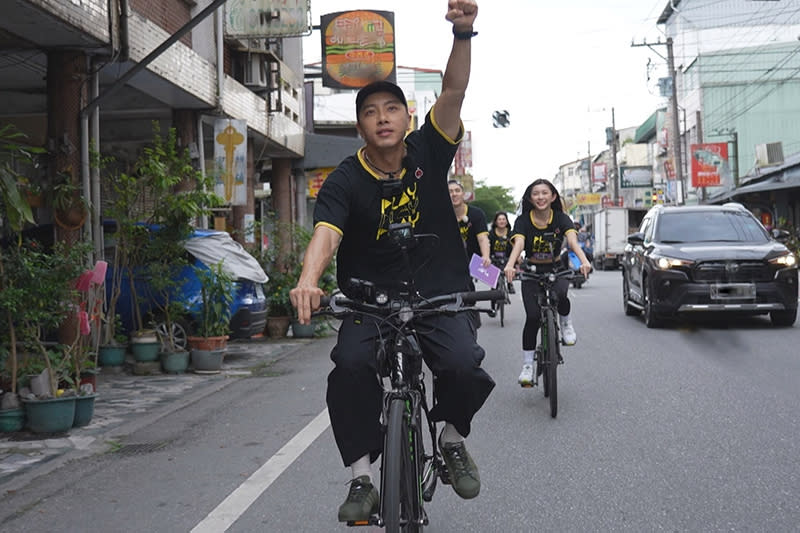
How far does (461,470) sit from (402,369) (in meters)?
0.60

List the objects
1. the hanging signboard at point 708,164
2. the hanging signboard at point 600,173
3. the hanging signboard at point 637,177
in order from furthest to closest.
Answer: the hanging signboard at point 600,173
the hanging signboard at point 637,177
the hanging signboard at point 708,164

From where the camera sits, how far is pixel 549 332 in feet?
24.5

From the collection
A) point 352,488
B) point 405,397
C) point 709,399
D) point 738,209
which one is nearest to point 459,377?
point 405,397

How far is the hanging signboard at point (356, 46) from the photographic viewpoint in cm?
2225

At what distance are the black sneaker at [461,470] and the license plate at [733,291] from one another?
32.8 ft

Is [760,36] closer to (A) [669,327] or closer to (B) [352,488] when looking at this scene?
(A) [669,327]

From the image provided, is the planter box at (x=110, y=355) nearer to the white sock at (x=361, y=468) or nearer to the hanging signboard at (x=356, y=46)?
the white sock at (x=361, y=468)

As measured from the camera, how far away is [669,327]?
1416cm

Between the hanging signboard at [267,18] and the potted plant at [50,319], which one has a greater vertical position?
the hanging signboard at [267,18]

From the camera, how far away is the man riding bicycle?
3.71 metres

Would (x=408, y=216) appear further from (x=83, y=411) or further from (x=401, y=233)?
(x=83, y=411)

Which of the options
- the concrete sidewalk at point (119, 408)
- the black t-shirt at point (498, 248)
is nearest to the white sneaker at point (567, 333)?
the concrete sidewalk at point (119, 408)

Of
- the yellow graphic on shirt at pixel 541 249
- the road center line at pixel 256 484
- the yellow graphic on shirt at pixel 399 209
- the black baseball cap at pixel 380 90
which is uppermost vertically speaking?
the black baseball cap at pixel 380 90

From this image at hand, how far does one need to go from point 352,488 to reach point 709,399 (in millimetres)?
4942
